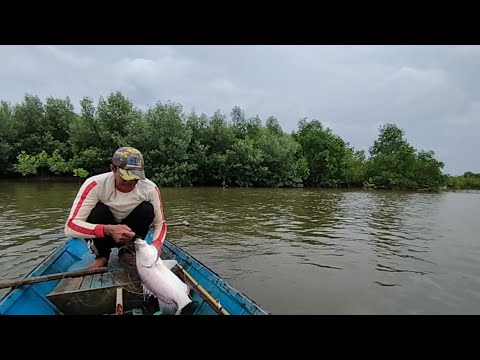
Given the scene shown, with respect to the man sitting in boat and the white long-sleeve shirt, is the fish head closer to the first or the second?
the man sitting in boat

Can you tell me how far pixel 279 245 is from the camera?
8805 mm

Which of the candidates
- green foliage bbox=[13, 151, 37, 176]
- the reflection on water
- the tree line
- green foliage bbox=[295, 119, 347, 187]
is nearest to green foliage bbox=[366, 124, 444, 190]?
green foliage bbox=[295, 119, 347, 187]

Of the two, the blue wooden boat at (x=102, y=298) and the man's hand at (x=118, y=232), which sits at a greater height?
the man's hand at (x=118, y=232)

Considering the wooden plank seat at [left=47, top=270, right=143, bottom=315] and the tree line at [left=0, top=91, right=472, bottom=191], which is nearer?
the wooden plank seat at [left=47, top=270, right=143, bottom=315]

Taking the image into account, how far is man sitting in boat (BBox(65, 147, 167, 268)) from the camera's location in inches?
139

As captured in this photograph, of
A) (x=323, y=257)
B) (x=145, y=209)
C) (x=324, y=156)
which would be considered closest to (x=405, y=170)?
(x=324, y=156)

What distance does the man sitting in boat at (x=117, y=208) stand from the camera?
3527mm

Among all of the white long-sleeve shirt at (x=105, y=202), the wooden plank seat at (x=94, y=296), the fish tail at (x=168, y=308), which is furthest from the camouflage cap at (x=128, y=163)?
the fish tail at (x=168, y=308)

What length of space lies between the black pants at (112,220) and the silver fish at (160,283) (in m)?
0.47

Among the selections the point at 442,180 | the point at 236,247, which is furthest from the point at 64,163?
the point at 442,180

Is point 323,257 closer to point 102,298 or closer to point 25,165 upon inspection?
point 102,298

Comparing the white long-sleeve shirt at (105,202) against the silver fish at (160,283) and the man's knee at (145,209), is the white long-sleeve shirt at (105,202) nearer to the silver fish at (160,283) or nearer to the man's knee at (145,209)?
the man's knee at (145,209)
